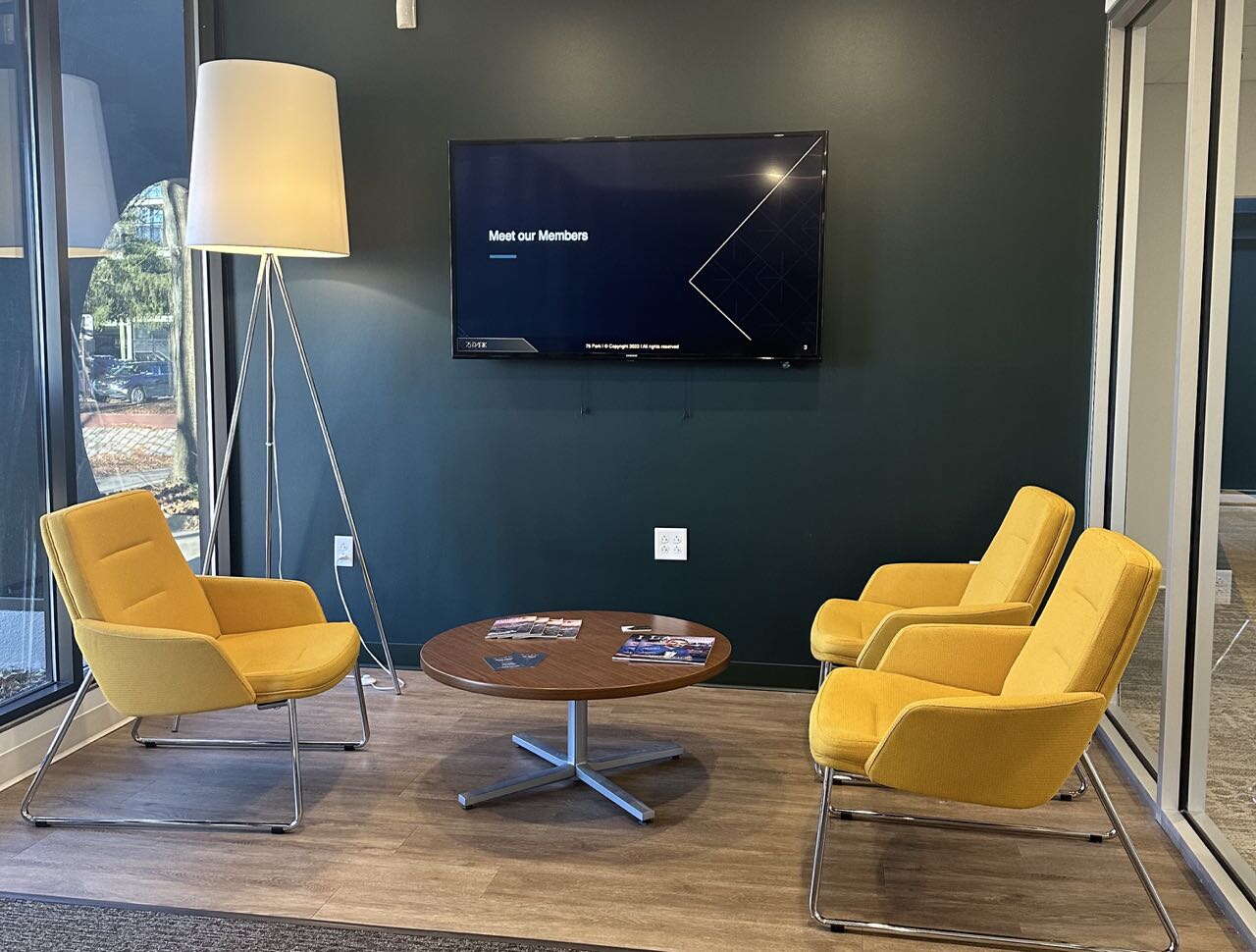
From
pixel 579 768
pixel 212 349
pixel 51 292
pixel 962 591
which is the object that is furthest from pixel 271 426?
pixel 962 591

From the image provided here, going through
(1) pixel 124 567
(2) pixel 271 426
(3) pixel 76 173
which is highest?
(3) pixel 76 173

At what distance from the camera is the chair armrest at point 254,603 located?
3.77 metres

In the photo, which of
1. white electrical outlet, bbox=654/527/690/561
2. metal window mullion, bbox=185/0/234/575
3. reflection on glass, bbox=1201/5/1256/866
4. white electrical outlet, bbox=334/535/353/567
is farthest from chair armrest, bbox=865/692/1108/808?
metal window mullion, bbox=185/0/234/575

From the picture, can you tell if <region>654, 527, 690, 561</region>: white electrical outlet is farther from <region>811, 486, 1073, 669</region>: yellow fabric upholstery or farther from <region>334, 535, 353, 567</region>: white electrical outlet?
<region>334, 535, 353, 567</region>: white electrical outlet

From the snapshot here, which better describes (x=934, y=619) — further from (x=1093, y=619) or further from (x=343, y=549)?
(x=343, y=549)

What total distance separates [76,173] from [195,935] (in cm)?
255

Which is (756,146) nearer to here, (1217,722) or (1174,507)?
(1174,507)

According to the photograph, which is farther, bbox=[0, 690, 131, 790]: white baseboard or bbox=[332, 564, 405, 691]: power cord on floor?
bbox=[332, 564, 405, 691]: power cord on floor

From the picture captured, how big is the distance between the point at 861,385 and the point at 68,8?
9.83 feet

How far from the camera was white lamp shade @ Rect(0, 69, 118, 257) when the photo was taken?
353 centimetres

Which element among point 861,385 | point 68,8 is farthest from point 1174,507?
point 68,8

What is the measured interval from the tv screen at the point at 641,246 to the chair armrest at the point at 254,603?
1214 millimetres

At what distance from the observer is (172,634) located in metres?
3.05

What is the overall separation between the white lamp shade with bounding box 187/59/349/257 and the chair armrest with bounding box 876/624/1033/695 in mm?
2365
